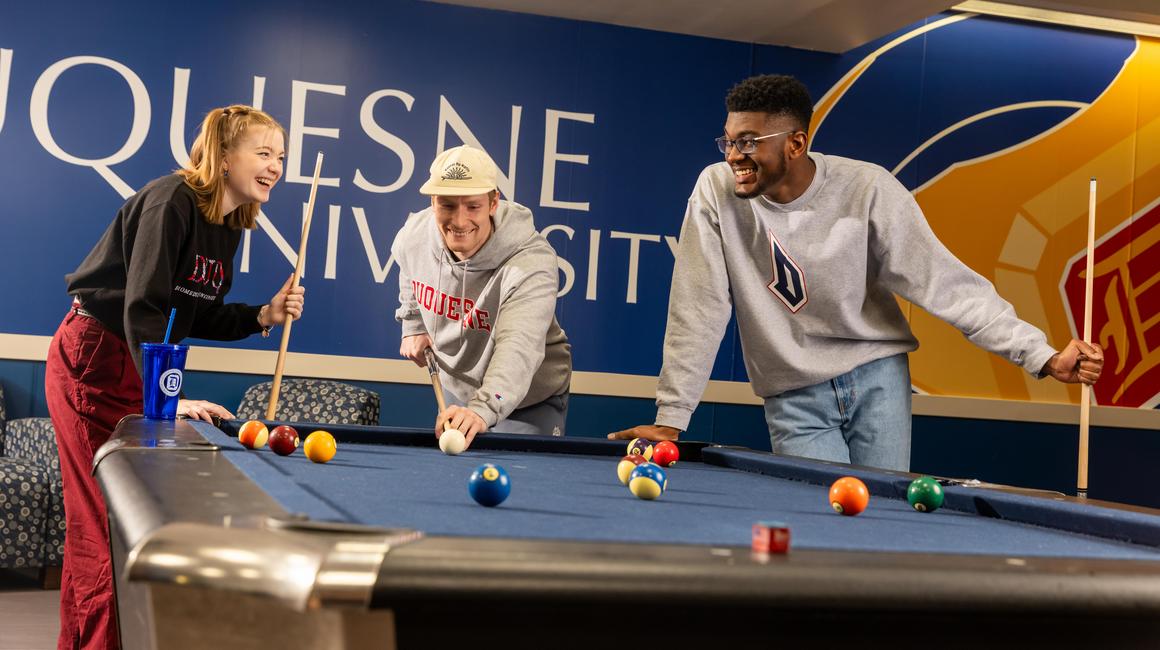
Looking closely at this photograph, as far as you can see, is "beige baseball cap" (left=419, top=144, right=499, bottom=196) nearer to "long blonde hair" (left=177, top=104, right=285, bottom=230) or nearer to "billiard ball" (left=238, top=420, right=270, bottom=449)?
"long blonde hair" (left=177, top=104, right=285, bottom=230)

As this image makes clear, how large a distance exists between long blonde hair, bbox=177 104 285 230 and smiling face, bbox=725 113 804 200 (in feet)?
4.12

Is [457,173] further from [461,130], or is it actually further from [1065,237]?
[1065,237]

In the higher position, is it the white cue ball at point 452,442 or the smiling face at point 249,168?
the smiling face at point 249,168

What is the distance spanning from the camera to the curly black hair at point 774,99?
2.99m

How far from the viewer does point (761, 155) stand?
2.95 meters

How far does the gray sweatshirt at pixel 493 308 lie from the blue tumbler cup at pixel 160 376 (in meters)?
0.73

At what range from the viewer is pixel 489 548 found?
914mm

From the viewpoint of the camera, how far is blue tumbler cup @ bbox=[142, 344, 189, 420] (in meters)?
2.43

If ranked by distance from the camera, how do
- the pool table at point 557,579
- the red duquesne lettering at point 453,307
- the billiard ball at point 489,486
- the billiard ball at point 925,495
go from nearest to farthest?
the pool table at point 557,579, the billiard ball at point 489,486, the billiard ball at point 925,495, the red duquesne lettering at point 453,307

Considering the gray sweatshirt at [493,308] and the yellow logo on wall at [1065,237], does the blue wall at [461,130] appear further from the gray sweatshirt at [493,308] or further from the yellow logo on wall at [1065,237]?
the gray sweatshirt at [493,308]

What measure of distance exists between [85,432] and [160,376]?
50cm

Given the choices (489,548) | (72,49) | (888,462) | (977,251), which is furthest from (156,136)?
(489,548)

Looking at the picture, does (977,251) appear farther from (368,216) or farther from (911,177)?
(368,216)

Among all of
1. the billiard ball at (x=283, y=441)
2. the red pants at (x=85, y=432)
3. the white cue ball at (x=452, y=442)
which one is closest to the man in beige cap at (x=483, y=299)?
the white cue ball at (x=452, y=442)
